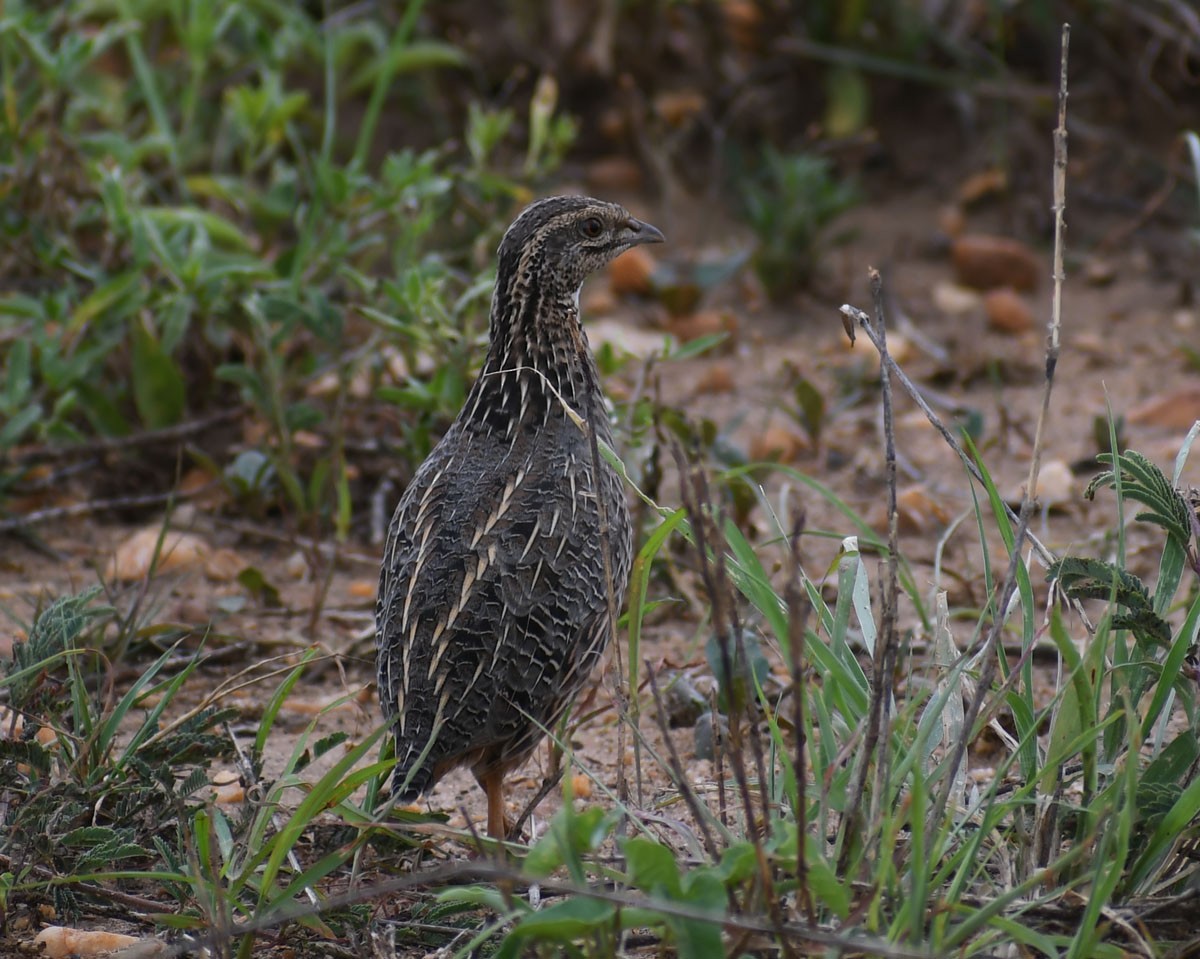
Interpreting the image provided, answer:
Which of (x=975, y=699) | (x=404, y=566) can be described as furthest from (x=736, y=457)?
(x=975, y=699)

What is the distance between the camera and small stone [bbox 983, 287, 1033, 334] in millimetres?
7258

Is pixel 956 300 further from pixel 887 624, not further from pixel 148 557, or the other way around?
pixel 887 624

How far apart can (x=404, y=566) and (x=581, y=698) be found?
1194mm

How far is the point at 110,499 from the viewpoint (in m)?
5.78

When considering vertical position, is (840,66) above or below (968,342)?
above

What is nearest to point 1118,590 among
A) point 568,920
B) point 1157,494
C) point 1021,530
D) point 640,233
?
point 1157,494

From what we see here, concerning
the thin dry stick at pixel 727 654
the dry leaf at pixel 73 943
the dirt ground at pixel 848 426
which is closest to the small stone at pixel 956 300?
the dirt ground at pixel 848 426

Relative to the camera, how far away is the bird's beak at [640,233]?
480cm

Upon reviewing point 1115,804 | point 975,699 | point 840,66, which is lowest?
point 1115,804

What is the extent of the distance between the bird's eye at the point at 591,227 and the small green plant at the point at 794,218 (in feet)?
8.78

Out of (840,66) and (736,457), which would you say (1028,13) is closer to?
(840,66)

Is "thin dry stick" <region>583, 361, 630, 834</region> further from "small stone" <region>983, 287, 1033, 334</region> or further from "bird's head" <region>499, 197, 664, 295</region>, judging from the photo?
"small stone" <region>983, 287, 1033, 334</region>

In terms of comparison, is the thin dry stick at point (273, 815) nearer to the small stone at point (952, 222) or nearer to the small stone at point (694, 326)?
the small stone at point (694, 326)

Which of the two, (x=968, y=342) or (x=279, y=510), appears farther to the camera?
(x=968, y=342)
